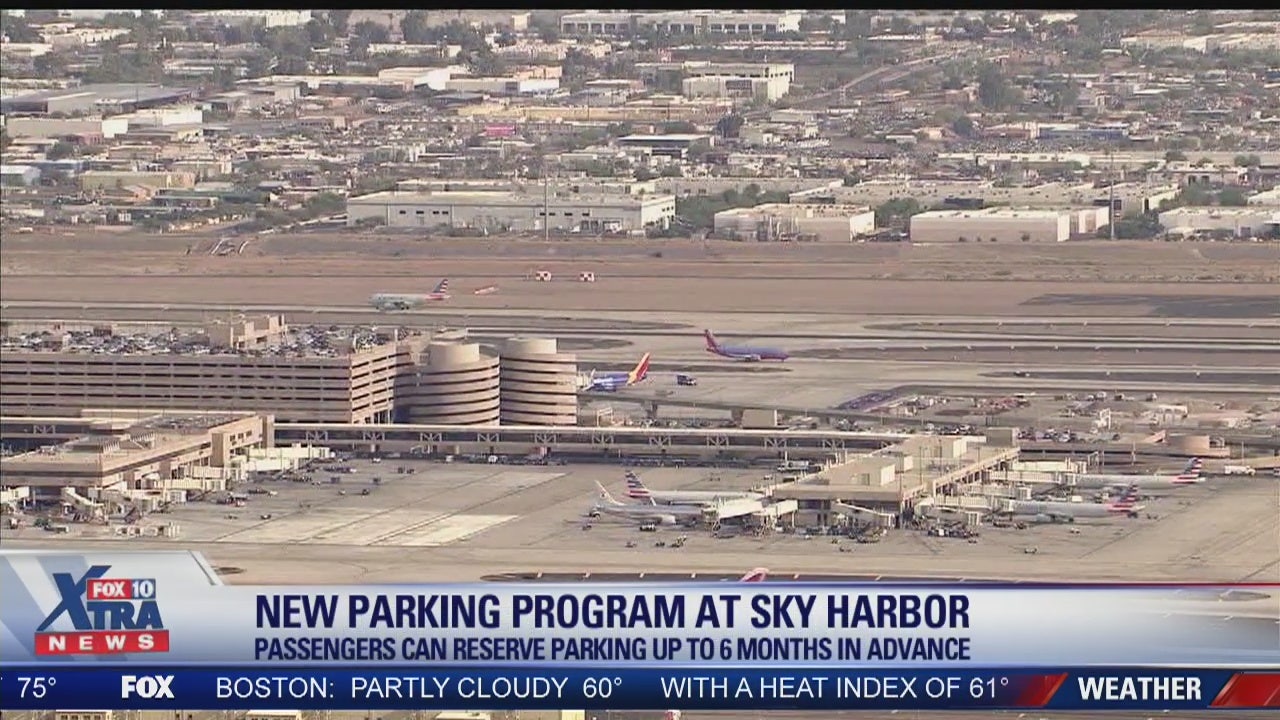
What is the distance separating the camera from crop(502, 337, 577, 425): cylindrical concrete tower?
62.2 ft

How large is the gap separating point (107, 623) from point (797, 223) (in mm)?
23855

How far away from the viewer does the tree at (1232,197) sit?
26.1 meters

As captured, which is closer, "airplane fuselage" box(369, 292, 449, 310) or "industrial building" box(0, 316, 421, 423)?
"industrial building" box(0, 316, 421, 423)

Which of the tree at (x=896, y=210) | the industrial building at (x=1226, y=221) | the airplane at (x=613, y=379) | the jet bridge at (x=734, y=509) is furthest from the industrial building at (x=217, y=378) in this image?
the tree at (x=896, y=210)

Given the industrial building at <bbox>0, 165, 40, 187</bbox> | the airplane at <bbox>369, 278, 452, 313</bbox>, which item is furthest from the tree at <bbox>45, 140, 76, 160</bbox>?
the airplane at <bbox>369, 278, 452, 313</bbox>

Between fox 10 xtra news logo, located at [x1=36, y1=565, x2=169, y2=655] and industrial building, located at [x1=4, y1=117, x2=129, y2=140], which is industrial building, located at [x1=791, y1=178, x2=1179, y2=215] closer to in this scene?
industrial building, located at [x1=4, y1=117, x2=129, y2=140]

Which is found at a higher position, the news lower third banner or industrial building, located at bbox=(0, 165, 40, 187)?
the news lower third banner

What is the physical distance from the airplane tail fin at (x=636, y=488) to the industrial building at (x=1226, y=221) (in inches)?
363

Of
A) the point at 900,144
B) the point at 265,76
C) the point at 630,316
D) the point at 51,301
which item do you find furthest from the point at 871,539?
the point at 265,76

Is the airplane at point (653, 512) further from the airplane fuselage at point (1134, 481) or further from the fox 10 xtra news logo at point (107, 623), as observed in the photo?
the fox 10 xtra news logo at point (107, 623)

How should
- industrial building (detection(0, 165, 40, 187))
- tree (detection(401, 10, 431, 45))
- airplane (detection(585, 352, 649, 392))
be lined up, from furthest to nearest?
tree (detection(401, 10, 431, 45)) → industrial building (detection(0, 165, 40, 187)) → airplane (detection(585, 352, 649, 392))

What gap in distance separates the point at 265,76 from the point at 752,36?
424 cm

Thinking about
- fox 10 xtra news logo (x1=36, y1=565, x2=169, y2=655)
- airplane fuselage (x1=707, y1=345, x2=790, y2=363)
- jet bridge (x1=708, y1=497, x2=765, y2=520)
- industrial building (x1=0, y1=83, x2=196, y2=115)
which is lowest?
airplane fuselage (x1=707, y1=345, x2=790, y2=363)

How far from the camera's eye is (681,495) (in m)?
15.9
